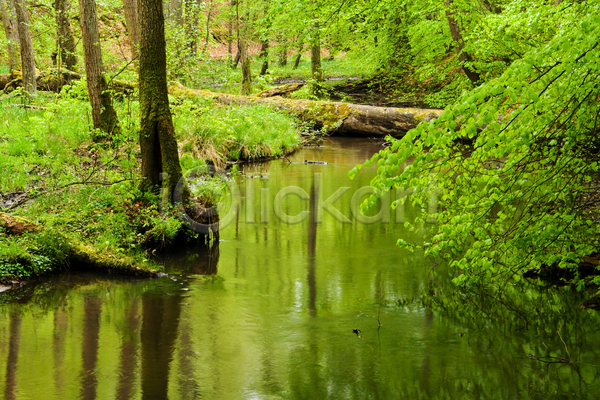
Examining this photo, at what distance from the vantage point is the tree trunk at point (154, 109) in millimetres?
7707

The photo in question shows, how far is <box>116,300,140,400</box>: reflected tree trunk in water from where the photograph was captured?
4.11 m

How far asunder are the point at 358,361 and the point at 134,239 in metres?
4.11

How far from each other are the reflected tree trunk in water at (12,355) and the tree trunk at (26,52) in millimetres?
11251

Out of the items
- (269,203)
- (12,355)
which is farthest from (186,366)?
(269,203)

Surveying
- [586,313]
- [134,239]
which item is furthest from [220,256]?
[586,313]

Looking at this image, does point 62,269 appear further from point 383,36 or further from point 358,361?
point 383,36

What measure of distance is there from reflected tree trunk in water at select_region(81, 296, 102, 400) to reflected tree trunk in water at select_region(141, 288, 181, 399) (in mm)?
404

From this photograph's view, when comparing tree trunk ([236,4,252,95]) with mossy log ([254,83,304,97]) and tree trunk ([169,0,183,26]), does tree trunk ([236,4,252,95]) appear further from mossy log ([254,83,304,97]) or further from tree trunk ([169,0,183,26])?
tree trunk ([169,0,183,26])

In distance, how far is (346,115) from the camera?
66.5 ft

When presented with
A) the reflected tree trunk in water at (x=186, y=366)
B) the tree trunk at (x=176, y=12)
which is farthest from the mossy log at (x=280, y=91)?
the reflected tree trunk in water at (x=186, y=366)

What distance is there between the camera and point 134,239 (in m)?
7.45

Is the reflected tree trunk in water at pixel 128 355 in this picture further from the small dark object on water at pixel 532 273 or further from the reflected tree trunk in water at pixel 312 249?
the small dark object on water at pixel 532 273

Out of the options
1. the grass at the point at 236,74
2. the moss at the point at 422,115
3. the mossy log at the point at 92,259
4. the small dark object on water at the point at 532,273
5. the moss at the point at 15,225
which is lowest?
the small dark object on water at the point at 532,273

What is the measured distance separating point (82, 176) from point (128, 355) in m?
5.38
